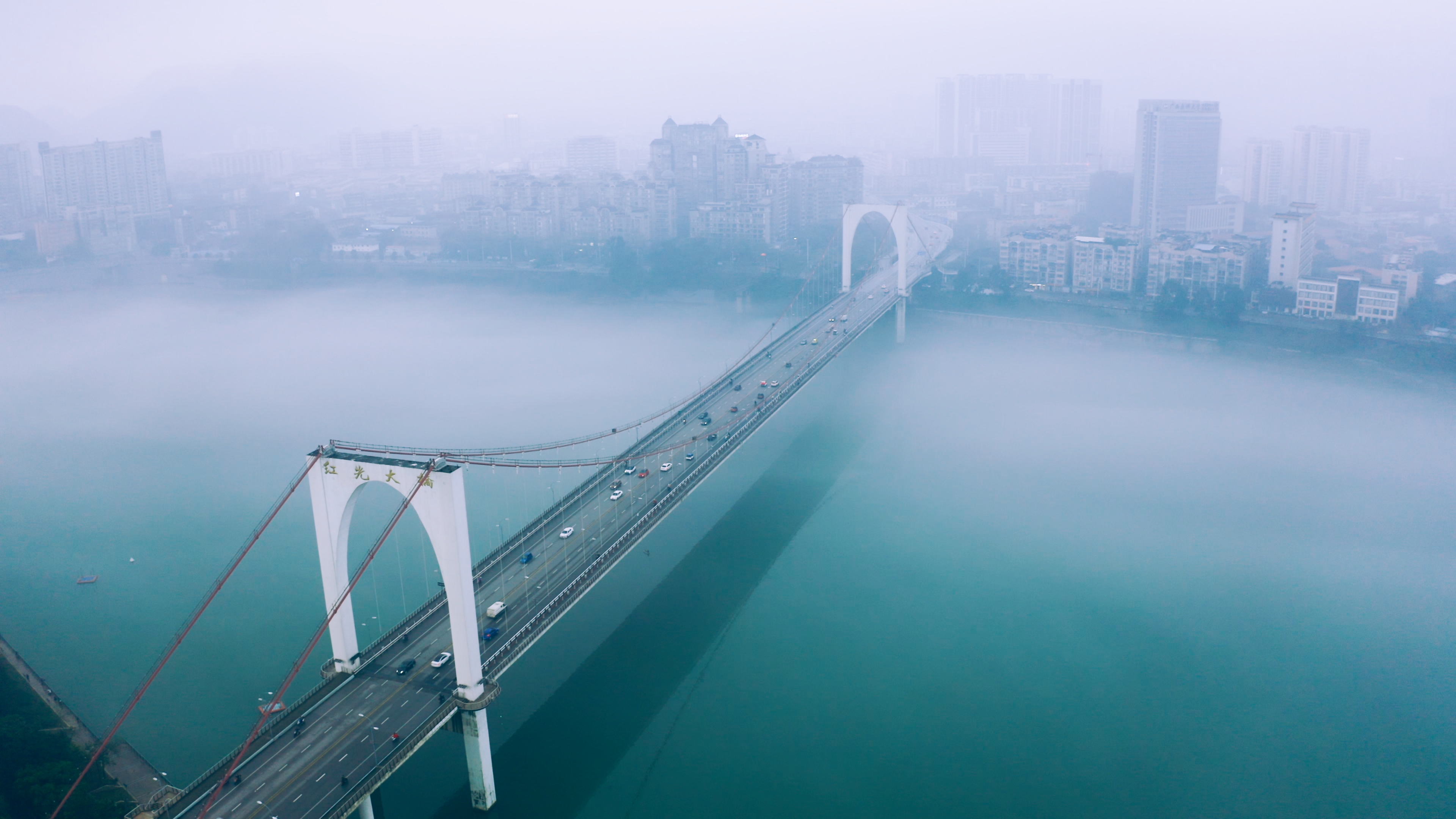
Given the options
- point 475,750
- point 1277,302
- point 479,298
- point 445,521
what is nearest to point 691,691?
point 475,750

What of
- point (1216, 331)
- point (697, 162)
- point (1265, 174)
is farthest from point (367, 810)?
point (1265, 174)

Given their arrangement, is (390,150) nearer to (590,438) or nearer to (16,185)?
(16,185)

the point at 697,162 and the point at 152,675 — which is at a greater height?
the point at 697,162

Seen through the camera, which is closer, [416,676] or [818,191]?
[416,676]

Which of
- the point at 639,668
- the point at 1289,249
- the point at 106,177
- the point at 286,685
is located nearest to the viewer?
the point at 286,685

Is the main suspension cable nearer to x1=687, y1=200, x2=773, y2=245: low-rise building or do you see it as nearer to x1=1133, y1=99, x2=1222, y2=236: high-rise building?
x1=687, y1=200, x2=773, y2=245: low-rise building

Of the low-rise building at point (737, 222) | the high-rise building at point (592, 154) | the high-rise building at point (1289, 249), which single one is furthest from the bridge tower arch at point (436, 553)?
the high-rise building at point (592, 154)

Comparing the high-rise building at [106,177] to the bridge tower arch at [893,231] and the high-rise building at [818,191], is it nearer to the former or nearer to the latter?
the high-rise building at [818,191]

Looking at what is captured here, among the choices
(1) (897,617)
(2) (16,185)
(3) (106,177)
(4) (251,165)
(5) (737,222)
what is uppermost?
(4) (251,165)
